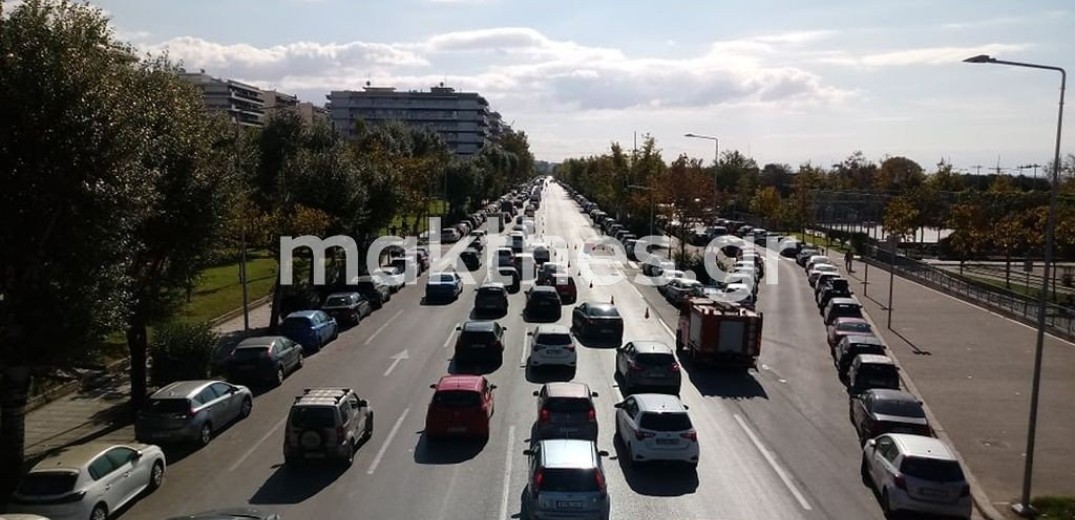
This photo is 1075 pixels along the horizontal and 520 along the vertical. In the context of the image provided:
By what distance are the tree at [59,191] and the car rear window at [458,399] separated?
22.8 feet

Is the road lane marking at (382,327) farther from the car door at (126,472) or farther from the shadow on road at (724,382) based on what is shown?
the car door at (126,472)

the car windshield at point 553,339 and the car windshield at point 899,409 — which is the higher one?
the car windshield at point 553,339

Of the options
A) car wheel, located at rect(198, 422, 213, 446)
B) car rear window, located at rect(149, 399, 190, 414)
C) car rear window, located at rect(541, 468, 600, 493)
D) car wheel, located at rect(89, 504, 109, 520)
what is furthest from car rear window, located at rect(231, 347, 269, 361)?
car rear window, located at rect(541, 468, 600, 493)

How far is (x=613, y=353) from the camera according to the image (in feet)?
97.7

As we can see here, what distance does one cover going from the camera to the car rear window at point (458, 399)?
19172 mm

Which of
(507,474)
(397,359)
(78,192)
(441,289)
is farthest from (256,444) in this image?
(441,289)

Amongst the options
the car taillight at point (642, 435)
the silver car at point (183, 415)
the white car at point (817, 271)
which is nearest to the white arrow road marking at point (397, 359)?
the silver car at point (183, 415)

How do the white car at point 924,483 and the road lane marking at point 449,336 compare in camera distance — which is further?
the road lane marking at point 449,336

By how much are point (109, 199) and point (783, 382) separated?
1930cm

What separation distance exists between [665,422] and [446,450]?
500 cm

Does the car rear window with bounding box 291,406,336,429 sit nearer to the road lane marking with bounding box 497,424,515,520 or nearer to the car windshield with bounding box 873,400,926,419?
the road lane marking with bounding box 497,424,515,520

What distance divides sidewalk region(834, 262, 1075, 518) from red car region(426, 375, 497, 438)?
10.7 m

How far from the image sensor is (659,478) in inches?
674

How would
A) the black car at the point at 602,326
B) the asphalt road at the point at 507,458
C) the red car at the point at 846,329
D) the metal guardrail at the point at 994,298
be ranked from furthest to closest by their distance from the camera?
the metal guardrail at the point at 994,298 < the black car at the point at 602,326 < the red car at the point at 846,329 < the asphalt road at the point at 507,458
